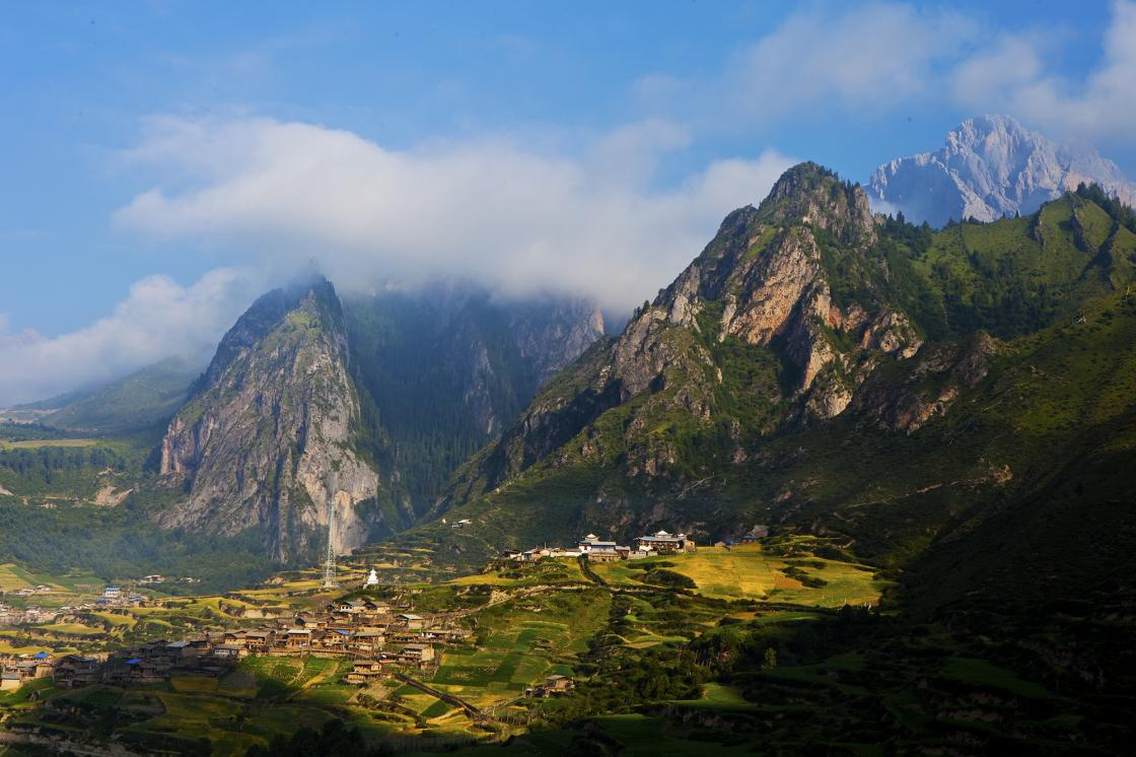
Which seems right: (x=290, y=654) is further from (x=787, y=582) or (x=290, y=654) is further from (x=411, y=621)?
(x=787, y=582)

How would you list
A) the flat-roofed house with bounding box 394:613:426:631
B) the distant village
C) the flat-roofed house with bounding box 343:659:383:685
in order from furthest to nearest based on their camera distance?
the flat-roofed house with bounding box 394:613:426:631
the distant village
the flat-roofed house with bounding box 343:659:383:685

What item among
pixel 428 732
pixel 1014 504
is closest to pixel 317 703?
pixel 428 732

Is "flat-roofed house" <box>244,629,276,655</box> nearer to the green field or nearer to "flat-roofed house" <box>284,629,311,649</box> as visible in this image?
"flat-roofed house" <box>284,629,311,649</box>

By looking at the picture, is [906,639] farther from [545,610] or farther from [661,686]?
[545,610]

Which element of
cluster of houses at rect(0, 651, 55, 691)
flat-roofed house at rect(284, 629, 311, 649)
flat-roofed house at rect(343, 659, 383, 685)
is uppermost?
flat-roofed house at rect(284, 629, 311, 649)

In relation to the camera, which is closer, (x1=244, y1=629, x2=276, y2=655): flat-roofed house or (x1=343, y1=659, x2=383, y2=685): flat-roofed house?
(x1=343, y1=659, x2=383, y2=685): flat-roofed house

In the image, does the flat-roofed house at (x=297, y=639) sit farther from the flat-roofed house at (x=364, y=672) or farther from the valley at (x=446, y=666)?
the flat-roofed house at (x=364, y=672)

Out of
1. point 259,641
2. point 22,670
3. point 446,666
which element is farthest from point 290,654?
point 22,670

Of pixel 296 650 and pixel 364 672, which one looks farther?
pixel 296 650

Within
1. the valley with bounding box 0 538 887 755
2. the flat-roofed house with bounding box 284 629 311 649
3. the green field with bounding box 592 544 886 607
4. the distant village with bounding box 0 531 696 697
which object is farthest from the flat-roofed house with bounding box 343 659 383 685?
the green field with bounding box 592 544 886 607

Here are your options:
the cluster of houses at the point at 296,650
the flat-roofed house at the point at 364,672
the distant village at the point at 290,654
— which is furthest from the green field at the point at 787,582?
the flat-roofed house at the point at 364,672

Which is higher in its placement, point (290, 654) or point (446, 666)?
point (290, 654)

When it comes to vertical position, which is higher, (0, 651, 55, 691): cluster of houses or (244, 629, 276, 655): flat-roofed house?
(244, 629, 276, 655): flat-roofed house

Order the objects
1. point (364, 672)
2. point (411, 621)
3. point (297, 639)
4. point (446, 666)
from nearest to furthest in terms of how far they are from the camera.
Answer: point (364, 672) < point (446, 666) < point (297, 639) < point (411, 621)
